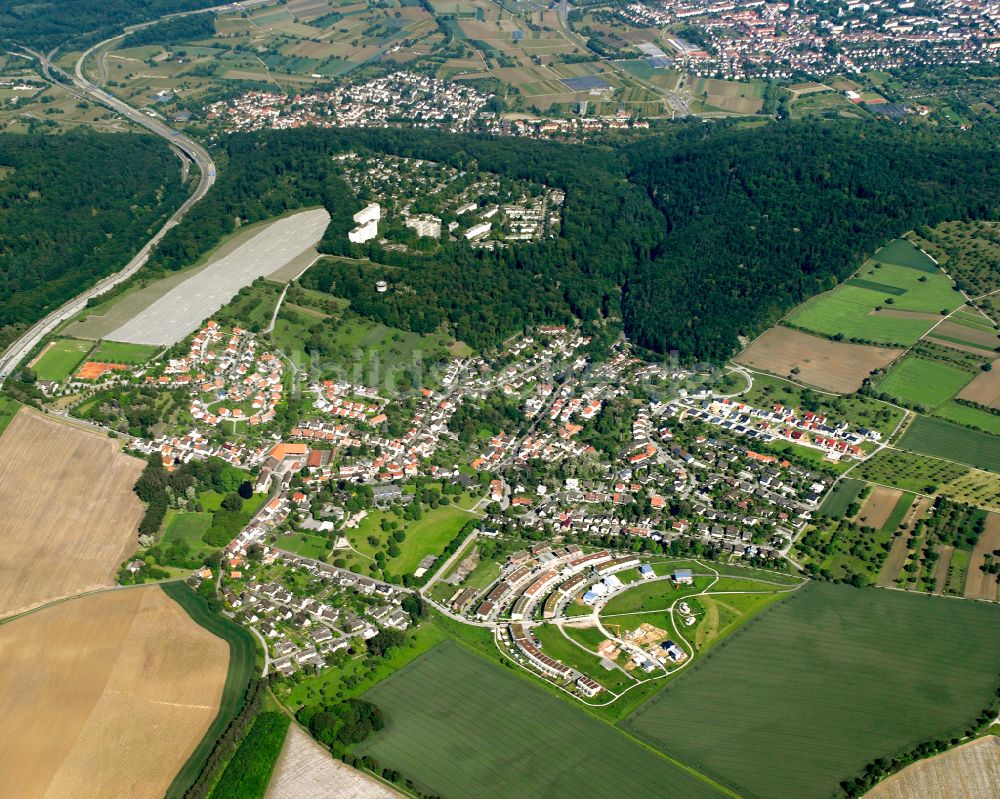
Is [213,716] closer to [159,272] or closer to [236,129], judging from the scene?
[159,272]

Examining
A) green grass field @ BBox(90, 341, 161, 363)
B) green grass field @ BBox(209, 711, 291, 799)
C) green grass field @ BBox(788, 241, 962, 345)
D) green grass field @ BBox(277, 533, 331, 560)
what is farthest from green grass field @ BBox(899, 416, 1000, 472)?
green grass field @ BBox(90, 341, 161, 363)

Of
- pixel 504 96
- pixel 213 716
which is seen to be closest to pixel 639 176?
pixel 504 96

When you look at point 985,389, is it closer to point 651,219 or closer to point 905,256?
point 905,256

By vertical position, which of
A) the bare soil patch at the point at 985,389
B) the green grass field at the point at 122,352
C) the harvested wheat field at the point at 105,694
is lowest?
the harvested wheat field at the point at 105,694

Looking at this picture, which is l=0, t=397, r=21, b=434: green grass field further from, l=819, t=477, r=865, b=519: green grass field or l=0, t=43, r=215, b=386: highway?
l=819, t=477, r=865, b=519: green grass field

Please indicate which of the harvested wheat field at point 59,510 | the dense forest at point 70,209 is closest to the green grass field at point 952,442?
the harvested wheat field at point 59,510

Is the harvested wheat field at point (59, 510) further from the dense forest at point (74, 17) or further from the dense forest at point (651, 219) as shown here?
the dense forest at point (74, 17)
